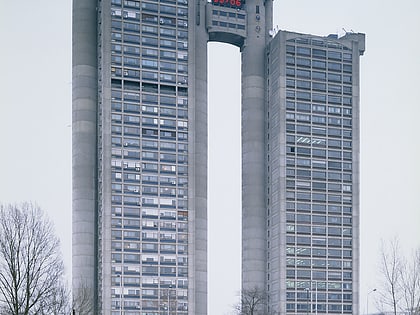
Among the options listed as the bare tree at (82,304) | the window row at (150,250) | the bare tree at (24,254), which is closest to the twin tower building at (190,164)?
the window row at (150,250)

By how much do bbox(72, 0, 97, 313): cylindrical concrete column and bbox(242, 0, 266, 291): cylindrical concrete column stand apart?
1337 inches

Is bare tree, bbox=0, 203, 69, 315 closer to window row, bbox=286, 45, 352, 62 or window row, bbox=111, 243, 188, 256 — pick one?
window row, bbox=111, 243, 188, 256

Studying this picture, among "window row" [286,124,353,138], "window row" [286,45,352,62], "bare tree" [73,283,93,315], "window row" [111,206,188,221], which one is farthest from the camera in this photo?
"window row" [286,45,352,62]

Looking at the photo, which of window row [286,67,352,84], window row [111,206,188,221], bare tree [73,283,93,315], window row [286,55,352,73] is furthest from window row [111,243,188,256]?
window row [286,55,352,73]

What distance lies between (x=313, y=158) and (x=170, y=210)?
3363 centimetres

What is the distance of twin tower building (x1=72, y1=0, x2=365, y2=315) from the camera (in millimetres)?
149250

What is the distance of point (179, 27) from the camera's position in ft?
522

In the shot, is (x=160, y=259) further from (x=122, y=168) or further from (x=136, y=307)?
(x=122, y=168)

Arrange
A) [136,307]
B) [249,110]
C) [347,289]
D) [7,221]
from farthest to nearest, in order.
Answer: [249,110] < [347,289] < [136,307] < [7,221]

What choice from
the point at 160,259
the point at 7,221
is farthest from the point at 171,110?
the point at 7,221

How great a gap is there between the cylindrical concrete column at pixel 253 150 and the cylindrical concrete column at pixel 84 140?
33966 mm

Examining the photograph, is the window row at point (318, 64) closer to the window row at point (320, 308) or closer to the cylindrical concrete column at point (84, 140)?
the cylindrical concrete column at point (84, 140)

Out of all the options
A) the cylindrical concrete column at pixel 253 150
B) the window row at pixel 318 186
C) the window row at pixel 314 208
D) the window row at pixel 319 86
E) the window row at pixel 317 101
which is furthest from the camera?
the window row at pixel 319 86

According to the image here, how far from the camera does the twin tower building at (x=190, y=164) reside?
149250mm
